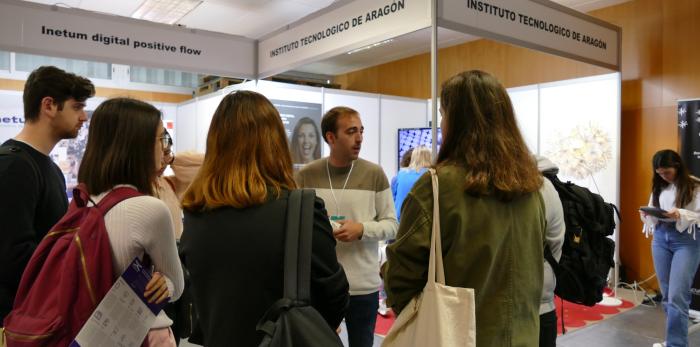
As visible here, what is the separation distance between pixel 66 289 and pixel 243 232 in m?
0.40

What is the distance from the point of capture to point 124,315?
1.13 metres

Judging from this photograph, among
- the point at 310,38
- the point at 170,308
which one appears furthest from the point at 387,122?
the point at 170,308

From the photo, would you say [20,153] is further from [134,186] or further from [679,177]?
[679,177]

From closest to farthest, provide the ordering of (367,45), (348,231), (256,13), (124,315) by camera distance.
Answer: (124,315), (348,231), (367,45), (256,13)

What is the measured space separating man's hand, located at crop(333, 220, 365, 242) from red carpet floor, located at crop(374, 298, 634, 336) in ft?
6.70

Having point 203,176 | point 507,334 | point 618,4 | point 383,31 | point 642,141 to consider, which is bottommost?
point 507,334

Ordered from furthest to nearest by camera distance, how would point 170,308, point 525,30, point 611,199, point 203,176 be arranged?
point 611,199 → point 525,30 → point 170,308 → point 203,176

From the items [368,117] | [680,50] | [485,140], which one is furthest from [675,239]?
[368,117]

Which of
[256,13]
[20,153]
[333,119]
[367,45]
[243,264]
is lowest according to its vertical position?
[243,264]

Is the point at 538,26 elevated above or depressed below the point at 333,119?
above

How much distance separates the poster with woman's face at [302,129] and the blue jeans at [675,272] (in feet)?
11.5

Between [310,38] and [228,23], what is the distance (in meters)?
3.37

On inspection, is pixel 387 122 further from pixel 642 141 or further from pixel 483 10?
pixel 483 10

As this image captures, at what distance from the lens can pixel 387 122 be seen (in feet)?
22.4
